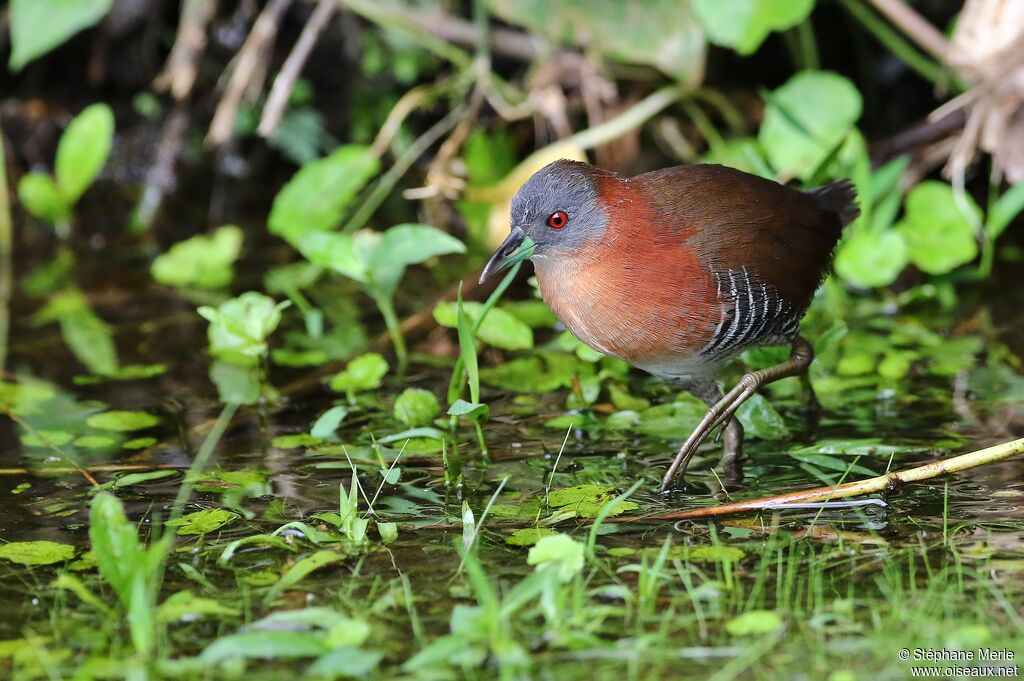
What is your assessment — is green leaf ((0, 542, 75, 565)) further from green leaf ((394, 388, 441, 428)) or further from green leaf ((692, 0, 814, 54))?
green leaf ((692, 0, 814, 54))

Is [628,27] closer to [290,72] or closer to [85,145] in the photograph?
[290,72]

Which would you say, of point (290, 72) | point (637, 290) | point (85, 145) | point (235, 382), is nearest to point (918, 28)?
Result: point (637, 290)

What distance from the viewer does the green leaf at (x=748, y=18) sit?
492 centimetres

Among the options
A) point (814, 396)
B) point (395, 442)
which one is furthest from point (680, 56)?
point (395, 442)

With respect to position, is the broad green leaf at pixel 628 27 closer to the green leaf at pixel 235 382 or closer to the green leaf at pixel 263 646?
the green leaf at pixel 235 382

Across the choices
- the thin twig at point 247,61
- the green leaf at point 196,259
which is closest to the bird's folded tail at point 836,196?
the green leaf at point 196,259

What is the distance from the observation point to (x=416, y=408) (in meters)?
3.81

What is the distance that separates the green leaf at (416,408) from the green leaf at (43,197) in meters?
3.11

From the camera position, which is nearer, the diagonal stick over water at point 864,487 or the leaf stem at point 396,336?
the diagonal stick over water at point 864,487

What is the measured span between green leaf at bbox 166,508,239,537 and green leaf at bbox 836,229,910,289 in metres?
2.60

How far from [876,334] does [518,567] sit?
2.30 metres

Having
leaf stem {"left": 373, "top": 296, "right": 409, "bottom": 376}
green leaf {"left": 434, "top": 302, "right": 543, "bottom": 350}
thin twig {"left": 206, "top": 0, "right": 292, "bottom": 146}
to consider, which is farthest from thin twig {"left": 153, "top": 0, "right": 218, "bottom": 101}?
green leaf {"left": 434, "top": 302, "right": 543, "bottom": 350}

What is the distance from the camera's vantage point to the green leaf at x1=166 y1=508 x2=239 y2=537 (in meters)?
3.12

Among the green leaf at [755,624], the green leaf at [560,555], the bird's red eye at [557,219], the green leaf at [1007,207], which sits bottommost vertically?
the green leaf at [755,624]
